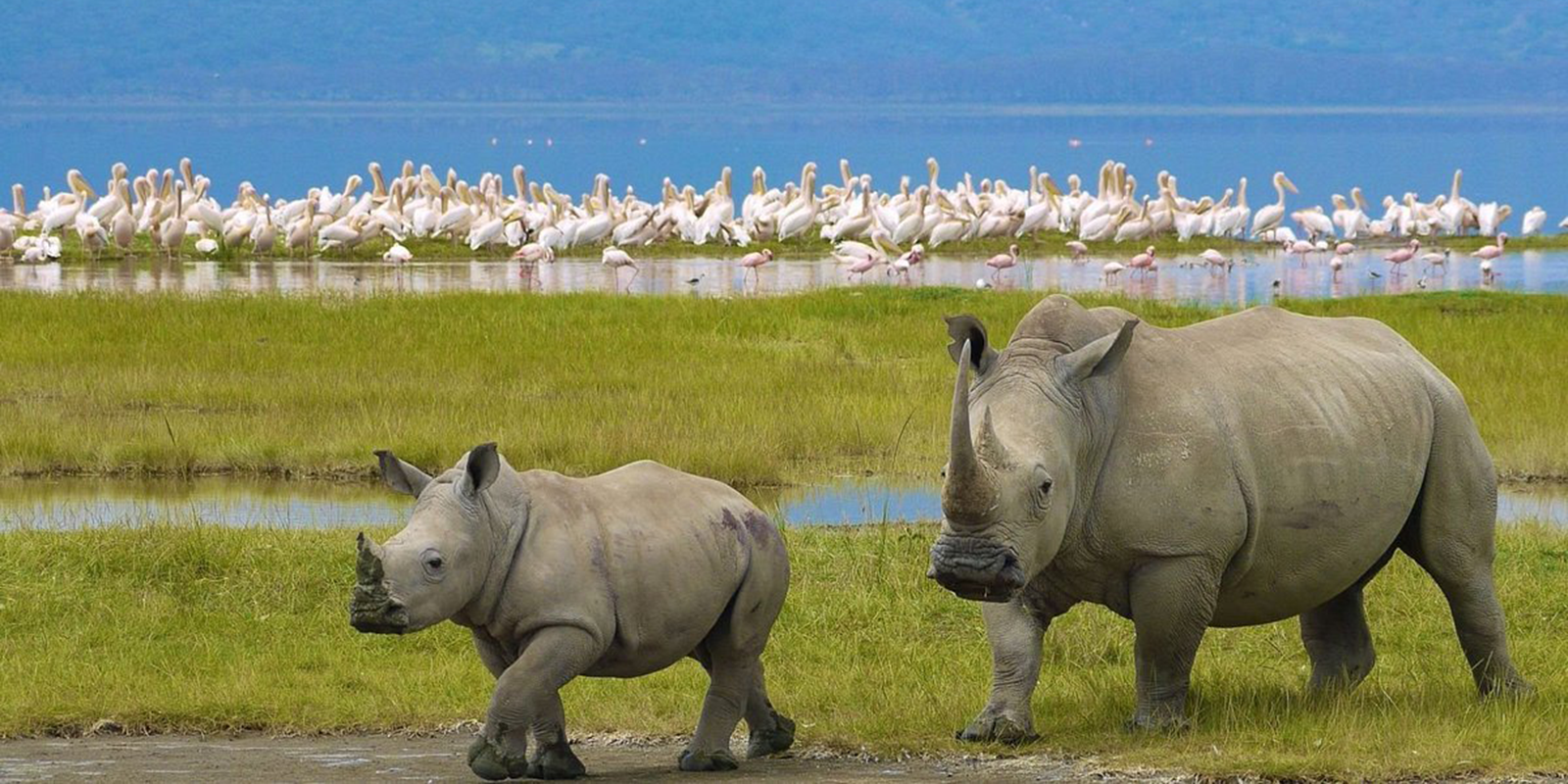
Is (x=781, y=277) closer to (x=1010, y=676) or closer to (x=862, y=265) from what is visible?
(x=862, y=265)

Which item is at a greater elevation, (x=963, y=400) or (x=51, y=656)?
(x=963, y=400)

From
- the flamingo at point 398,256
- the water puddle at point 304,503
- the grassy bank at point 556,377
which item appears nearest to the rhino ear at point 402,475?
the water puddle at point 304,503

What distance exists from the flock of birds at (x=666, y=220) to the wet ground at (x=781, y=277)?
1.49 feet

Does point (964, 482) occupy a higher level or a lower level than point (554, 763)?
higher

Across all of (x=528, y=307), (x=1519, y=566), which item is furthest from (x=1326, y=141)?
(x=1519, y=566)

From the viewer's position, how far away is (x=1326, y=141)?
15675 centimetres

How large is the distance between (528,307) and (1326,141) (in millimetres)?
138042

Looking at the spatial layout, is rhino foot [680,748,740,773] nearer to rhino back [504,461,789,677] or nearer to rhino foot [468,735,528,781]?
rhino back [504,461,789,677]

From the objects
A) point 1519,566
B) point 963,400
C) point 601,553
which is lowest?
point 1519,566

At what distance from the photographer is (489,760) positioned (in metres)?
6.87

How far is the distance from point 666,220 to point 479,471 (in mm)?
38622

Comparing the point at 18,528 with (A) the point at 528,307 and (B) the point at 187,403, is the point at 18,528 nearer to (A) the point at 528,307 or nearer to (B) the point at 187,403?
(B) the point at 187,403

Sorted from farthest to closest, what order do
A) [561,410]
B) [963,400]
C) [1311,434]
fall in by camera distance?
[561,410] → [1311,434] → [963,400]

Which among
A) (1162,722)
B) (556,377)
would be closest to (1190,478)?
(1162,722)
